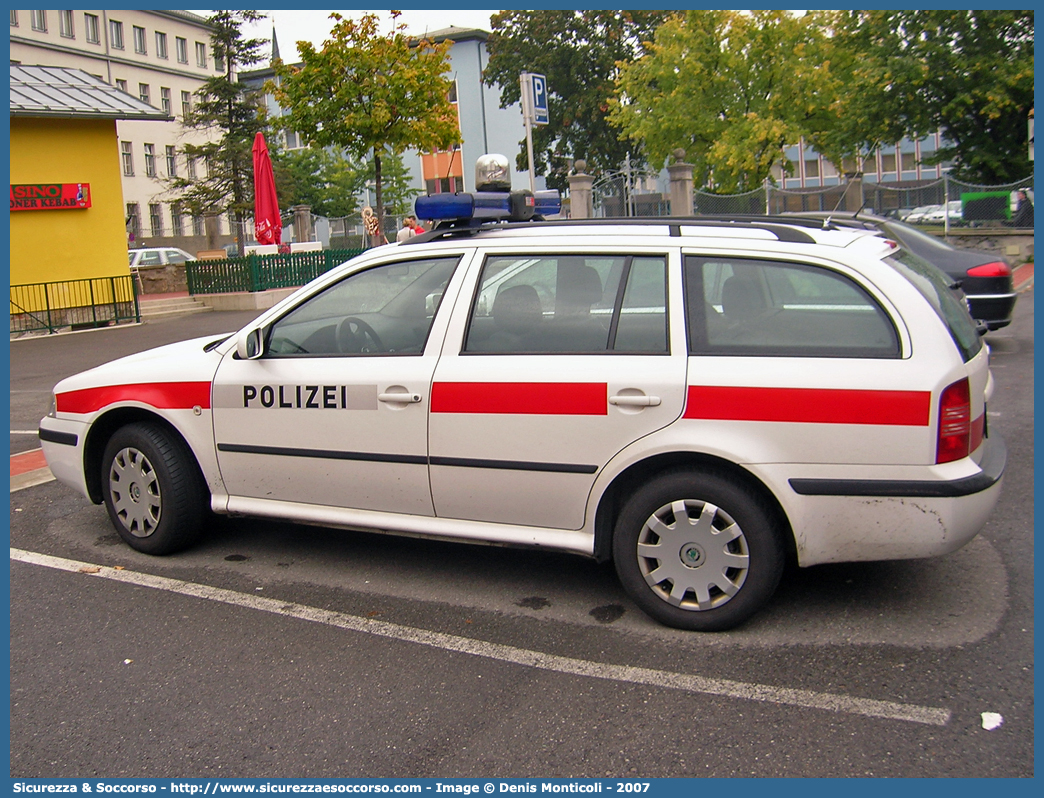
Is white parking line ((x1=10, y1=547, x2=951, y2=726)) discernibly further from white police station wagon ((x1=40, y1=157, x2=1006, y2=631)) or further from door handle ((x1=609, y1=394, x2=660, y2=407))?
door handle ((x1=609, y1=394, x2=660, y2=407))

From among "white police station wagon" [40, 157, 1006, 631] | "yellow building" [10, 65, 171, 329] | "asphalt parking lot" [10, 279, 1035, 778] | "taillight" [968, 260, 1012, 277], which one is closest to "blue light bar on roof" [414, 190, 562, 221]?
"white police station wagon" [40, 157, 1006, 631]

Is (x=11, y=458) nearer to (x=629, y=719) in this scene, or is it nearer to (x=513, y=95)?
(x=629, y=719)

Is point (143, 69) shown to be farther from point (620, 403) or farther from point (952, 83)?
point (620, 403)

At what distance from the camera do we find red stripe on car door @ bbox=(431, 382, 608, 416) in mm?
4090

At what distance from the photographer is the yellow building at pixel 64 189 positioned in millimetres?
19062

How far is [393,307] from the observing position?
4.67m

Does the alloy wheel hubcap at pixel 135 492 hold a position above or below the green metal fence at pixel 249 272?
below

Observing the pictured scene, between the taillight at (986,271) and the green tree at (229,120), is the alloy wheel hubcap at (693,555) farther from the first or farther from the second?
the green tree at (229,120)

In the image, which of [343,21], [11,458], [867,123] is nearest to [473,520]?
[11,458]

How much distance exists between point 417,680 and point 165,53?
67269mm

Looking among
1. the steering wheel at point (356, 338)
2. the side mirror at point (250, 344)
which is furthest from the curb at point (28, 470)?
the steering wheel at point (356, 338)

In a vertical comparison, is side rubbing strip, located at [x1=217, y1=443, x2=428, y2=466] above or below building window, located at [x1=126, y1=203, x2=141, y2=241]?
below

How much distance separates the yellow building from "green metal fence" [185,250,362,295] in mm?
1615

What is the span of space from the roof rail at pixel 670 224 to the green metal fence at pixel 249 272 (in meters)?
17.1
